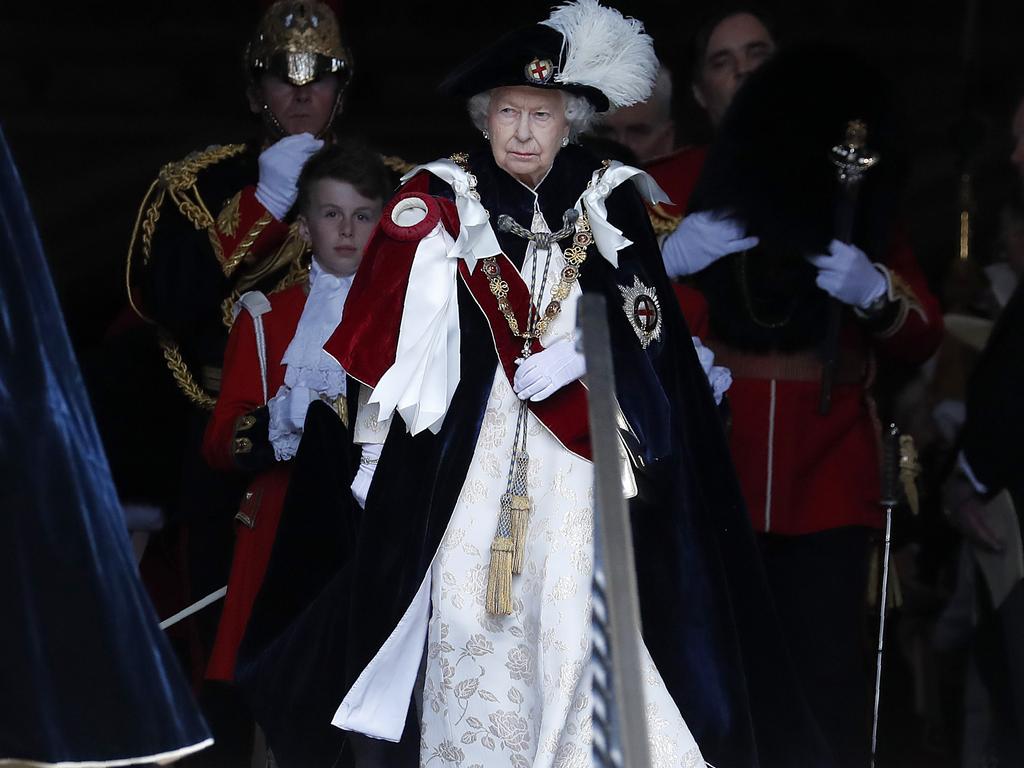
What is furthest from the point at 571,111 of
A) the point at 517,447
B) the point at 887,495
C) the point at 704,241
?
the point at 887,495

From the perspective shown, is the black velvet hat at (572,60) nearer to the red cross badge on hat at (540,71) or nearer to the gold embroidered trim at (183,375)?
the red cross badge on hat at (540,71)

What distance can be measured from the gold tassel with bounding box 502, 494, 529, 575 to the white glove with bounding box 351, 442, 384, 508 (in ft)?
1.22

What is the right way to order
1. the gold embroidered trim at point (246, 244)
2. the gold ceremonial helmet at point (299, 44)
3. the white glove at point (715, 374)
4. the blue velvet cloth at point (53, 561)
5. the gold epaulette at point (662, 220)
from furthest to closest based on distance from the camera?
the gold epaulette at point (662, 220) < the gold ceremonial helmet at point (299, 44) < the gold embroidered trim at point (246, 244) < the white glove at point (715, 374) < the blue velvet cloth at point (53, 561)

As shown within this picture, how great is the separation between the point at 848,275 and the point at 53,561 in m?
2.83

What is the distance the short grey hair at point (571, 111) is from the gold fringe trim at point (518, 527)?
0.82 meters

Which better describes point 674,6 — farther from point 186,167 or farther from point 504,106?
point 504,106

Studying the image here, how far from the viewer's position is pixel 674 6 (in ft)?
27.2

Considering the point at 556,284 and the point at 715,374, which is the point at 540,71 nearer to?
the point at 556,284

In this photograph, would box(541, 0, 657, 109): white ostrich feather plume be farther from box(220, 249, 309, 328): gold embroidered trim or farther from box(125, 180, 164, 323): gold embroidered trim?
box(125, 180, 164, 323): gold embroidered trim

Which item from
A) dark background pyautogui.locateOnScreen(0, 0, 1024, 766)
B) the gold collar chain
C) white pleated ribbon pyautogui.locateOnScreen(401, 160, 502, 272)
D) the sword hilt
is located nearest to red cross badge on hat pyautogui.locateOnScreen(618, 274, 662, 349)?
the gold collar chain

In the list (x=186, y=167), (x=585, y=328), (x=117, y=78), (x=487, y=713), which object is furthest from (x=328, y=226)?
(x=117, y=78)

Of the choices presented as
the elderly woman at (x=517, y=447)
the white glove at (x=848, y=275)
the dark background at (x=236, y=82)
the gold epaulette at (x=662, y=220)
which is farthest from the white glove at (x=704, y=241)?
the dark background at (x=236, y=82)

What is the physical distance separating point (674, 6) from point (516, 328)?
4.23 metres

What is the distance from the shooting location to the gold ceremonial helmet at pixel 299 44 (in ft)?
18.6
